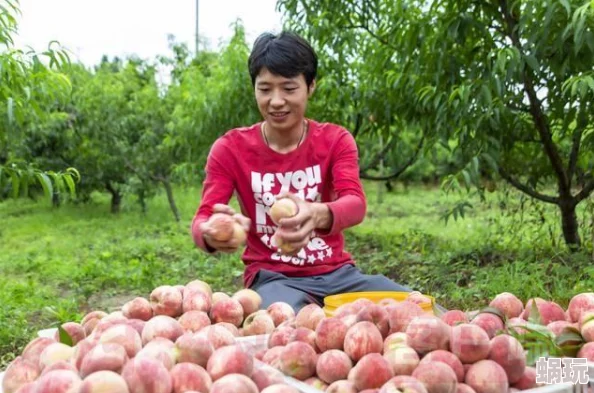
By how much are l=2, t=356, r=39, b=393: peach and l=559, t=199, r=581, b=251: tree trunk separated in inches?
171

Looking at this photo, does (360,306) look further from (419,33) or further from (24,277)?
(24,277)

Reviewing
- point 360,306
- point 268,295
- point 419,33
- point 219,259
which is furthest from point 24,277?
point 360,306

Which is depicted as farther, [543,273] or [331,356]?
[543,273]

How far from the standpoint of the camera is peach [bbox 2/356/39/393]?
1.35 m

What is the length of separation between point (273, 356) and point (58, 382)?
→ 46 cm

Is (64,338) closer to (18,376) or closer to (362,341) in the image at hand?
(18,376)

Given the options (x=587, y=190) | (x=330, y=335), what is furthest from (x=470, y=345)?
(x=587, y=190)

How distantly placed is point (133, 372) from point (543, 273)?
3.61 metres

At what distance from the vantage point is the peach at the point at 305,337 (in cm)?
147

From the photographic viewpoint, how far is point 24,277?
636 centimetres

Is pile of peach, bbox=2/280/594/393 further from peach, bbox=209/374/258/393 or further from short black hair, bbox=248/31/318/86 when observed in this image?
short black hair, bbox=248/31/318/86

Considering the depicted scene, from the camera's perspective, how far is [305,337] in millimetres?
1479

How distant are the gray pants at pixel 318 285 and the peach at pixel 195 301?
0.60m

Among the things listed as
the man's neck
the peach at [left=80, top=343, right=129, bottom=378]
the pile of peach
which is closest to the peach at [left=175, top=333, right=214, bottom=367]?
the pile of peach
